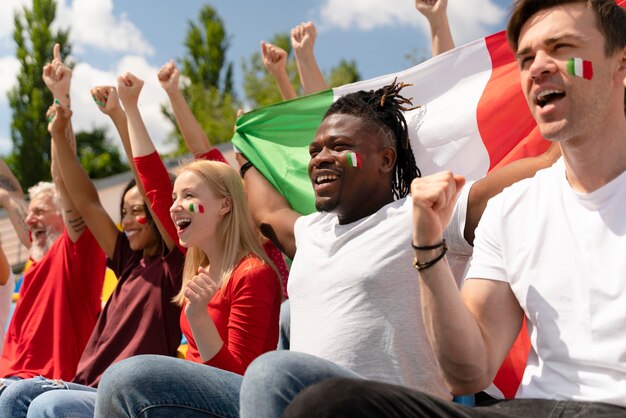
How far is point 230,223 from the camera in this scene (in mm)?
3439

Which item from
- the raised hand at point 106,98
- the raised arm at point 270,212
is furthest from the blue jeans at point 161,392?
the raised hand at point 106,98

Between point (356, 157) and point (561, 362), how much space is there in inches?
43.2

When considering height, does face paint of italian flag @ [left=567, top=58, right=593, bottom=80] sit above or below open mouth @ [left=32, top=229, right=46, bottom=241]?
above

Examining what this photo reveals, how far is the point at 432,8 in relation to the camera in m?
A: 4.04

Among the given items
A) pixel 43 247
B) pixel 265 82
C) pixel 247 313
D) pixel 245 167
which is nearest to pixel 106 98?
pixel 245 167

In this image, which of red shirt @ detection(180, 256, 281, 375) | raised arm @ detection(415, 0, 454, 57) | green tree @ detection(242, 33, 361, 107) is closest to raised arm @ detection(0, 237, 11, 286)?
red shirt @ detection(180, 256, 281, 375)

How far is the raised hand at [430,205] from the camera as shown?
1947mm

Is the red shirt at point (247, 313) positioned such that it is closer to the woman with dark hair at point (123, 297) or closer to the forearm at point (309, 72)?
the woman with dark hair at point (123, 297)

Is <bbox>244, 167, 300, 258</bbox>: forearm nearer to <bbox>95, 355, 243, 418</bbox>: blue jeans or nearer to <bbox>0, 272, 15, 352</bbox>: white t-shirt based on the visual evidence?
<bbox>95, 355, 243, 418</bbox>: blue jeans

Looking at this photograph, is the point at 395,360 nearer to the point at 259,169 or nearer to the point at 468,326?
the point at 468,326

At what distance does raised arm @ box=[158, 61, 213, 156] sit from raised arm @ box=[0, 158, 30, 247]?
1758 millimetres

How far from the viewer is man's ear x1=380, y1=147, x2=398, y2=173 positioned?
2862 millimetres

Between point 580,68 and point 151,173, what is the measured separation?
2.20 m

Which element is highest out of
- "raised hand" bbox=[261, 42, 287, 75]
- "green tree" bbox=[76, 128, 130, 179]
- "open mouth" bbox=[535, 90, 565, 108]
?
"raised hand" bbox=[261, 42, 287, 75]
